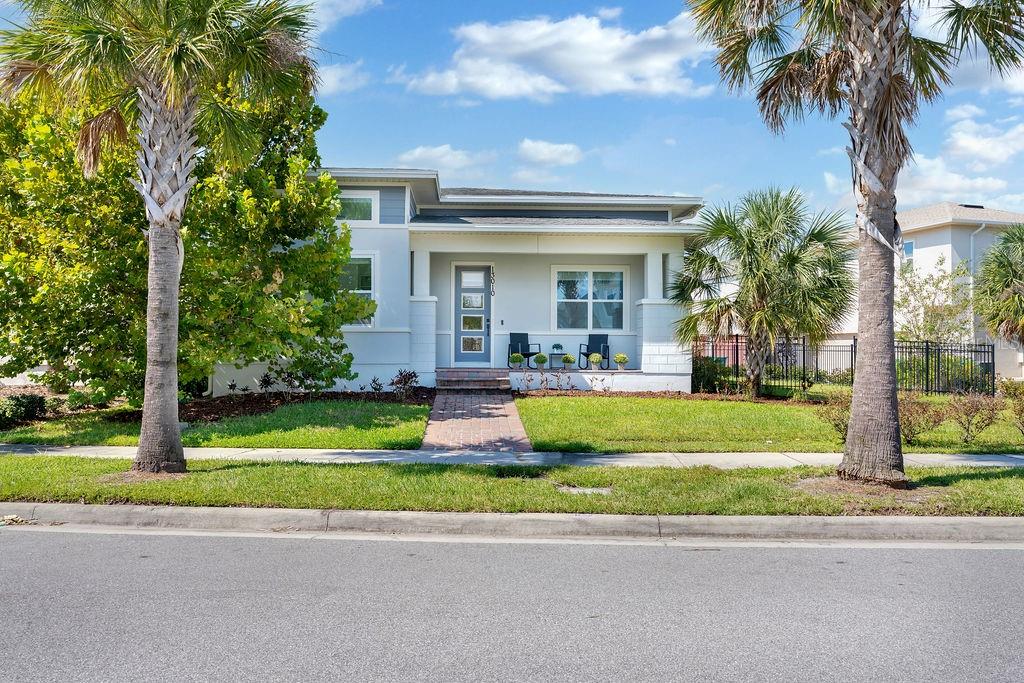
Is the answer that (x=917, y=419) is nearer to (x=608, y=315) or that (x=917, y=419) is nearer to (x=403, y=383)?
(x=403, y=383)

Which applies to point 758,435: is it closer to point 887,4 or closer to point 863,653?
point 887,4

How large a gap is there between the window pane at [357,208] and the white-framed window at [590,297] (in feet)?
16.8

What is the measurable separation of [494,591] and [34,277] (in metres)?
10.6

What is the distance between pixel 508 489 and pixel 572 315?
12308 mm

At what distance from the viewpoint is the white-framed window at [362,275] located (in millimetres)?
17469

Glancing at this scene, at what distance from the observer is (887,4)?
803 centimetres

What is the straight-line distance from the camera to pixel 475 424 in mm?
13469

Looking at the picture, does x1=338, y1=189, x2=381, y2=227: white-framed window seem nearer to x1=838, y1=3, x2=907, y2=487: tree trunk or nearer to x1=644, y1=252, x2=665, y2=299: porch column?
x1=644, y1=252, x2=665, y2=299: porch column

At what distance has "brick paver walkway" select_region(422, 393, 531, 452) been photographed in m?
11.6

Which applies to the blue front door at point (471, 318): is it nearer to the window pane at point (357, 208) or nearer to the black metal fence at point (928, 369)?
the window pane at point (357, 208)

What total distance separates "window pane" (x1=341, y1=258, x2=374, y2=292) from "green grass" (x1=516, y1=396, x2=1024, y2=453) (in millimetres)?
4705

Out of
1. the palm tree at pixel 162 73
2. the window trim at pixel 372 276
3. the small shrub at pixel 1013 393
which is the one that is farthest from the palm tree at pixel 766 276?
the palm tree at pixel 162 73

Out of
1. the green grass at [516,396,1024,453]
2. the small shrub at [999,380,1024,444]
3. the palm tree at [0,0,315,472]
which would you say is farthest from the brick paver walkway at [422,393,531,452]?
the small shrub at [999,380,1024,444]

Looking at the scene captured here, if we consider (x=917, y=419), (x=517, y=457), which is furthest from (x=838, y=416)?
(x=517, y=457)
